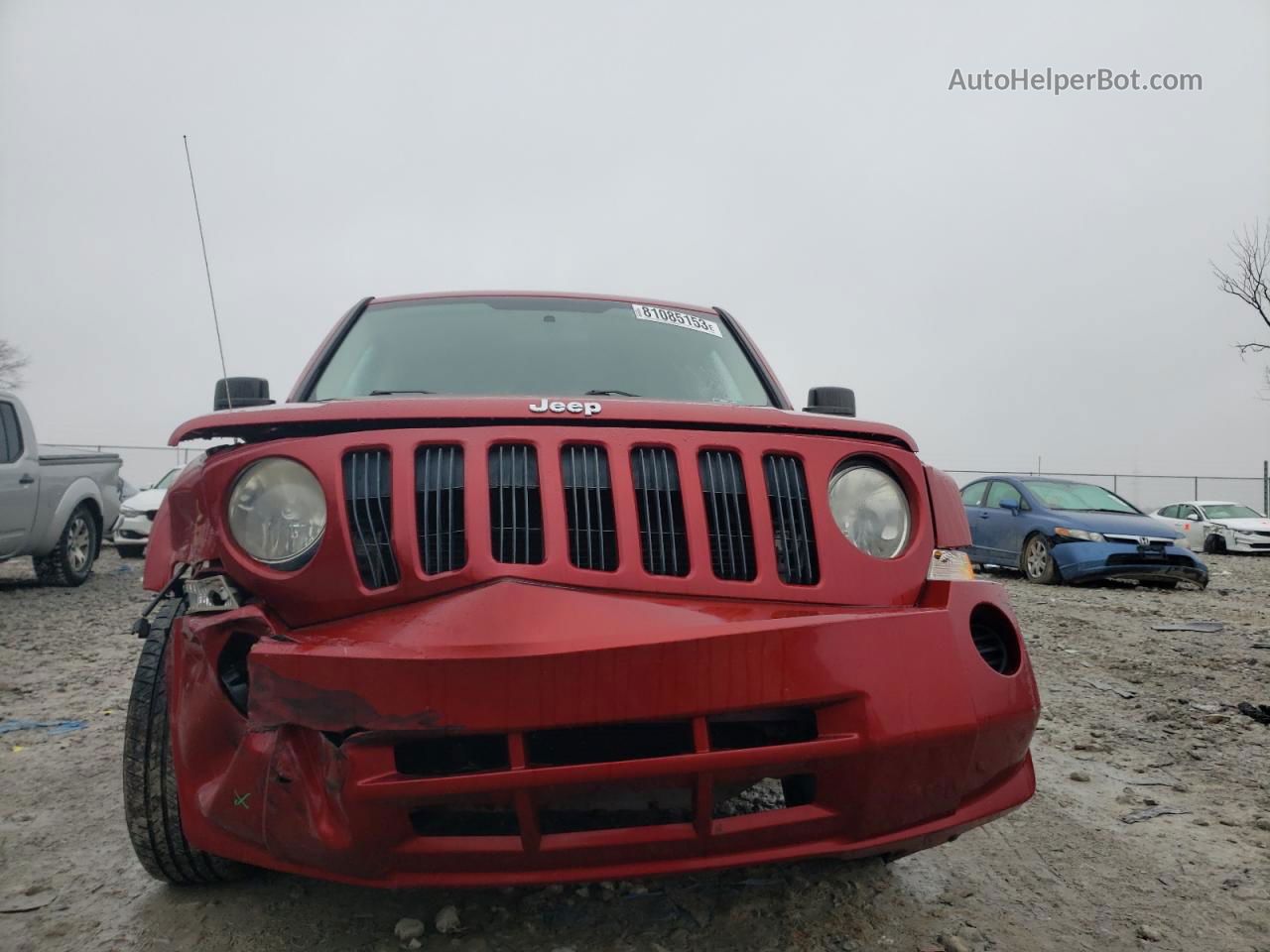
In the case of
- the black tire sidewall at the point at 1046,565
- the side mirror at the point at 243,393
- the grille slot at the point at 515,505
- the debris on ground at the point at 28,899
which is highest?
the side mirror at the point at 243,393

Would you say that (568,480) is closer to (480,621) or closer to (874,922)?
(480,621)

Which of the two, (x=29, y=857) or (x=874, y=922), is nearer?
(x=874, y=922)

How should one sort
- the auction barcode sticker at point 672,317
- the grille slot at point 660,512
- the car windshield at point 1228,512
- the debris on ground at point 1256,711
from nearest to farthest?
the grille slot at point 660,512
the auction barcode sticker at point 672,317
the debris on ground at point 1256,711
the car windshield at point 1228,512

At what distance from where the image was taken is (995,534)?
10.3 metres

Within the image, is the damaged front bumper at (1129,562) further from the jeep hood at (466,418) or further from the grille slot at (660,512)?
the grille slot at (660,512)

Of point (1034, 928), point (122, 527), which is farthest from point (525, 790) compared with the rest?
point (122, 527)

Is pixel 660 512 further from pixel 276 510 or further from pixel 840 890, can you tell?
pixel 840 890

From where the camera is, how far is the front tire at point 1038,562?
30.5 feet

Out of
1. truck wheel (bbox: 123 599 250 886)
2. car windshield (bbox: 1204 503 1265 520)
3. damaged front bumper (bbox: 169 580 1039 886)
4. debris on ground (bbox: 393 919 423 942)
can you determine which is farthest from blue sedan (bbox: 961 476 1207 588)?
car windshield (bbox: 1204 503 1265 520)

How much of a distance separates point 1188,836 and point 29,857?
10.8ft

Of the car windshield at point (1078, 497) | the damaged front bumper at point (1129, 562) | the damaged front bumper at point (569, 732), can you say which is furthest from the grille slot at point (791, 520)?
the car windshield at point (1078, 497)

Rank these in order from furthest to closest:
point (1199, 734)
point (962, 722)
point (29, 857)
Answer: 1. point (1199, 734)
2. point (29, 857)
3. point (962, 722)

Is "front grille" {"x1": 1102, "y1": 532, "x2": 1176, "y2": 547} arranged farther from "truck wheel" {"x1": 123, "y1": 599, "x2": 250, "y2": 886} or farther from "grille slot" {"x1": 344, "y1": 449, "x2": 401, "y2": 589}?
"truck wheel" {"x1": 123, "y1": 599, "x2": 250, "y2": 886}

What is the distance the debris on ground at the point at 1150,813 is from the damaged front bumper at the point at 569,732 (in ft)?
4.64
